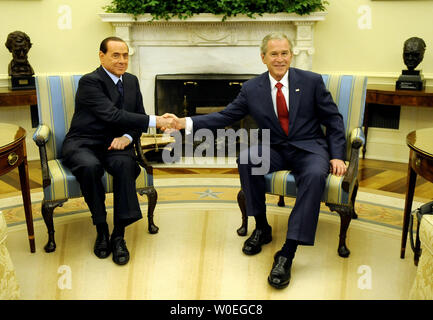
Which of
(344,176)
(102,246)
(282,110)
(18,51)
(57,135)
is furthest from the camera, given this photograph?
(18,51)

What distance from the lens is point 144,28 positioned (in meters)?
4.75

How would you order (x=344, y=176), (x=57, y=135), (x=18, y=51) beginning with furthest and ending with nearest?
(x=18, y=51) < (x=57, y=135) < (x=344, y=176)

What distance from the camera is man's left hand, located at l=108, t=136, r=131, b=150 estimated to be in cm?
269

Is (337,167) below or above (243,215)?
above

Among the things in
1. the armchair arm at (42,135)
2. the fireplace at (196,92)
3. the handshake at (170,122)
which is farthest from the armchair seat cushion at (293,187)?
the fireplace at (196,92)

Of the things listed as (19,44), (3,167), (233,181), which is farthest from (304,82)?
(19,44)

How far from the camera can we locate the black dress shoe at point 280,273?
222 cm

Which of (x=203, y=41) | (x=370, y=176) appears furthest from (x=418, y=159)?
(x=203, y=41)

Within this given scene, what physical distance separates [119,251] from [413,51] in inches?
123

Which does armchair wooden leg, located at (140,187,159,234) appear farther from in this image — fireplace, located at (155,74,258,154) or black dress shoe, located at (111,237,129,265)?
fireplace, located at (155,74,258,154)

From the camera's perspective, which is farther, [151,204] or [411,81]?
[411,81]

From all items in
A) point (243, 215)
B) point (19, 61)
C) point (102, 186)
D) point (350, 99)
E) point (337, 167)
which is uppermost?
point (19, 61)

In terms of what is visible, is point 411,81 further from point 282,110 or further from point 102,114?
point 102,114

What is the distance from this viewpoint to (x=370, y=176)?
158 inches
